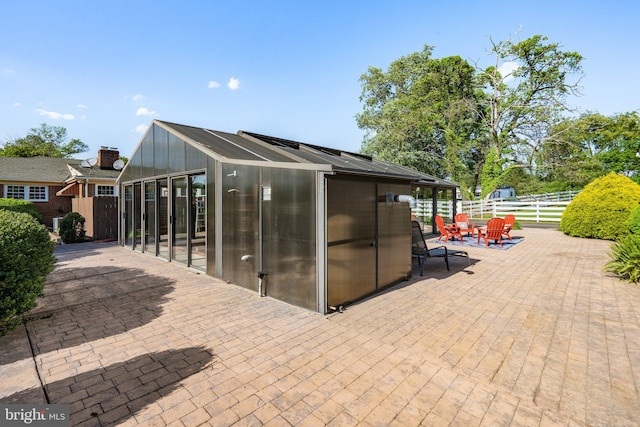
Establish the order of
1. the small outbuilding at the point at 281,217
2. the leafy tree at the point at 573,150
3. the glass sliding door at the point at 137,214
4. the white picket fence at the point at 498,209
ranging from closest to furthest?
1. the small outbuilding at the point at 281,217
2. the glass sliding door at the point at 137,214
3. the white picket fence at the point at 498,209
4. the leafy tree at the point at 573,150

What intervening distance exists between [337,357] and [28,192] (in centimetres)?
2607

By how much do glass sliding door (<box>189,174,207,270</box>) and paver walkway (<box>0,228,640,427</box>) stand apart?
1465 millimetres

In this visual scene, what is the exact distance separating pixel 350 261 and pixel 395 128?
24.6 metres

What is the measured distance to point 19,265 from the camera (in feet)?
12.6

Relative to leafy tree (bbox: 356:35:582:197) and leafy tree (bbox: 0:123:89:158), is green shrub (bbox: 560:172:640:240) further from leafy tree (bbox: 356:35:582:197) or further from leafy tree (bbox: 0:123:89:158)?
leafy tree (bbox: 0:123:89:158)

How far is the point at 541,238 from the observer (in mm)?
12969

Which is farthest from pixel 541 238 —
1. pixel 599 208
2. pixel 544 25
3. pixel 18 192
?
pixel 18 192

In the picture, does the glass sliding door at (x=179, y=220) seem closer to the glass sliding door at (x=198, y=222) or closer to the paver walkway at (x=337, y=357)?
the glass sliding door at (x=198, y=222)

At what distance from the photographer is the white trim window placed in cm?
1947

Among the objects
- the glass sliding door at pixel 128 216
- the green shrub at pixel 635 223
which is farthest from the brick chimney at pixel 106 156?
the green shrub at pixel 635 223

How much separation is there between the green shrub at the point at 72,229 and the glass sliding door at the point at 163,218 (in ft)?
23.1

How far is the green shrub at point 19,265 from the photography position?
372 cm

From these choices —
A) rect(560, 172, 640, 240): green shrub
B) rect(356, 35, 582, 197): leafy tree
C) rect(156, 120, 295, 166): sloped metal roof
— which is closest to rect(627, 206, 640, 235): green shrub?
rect(560, 172, 640, 240): green shrub

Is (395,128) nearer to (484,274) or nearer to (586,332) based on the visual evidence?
(484,274)
